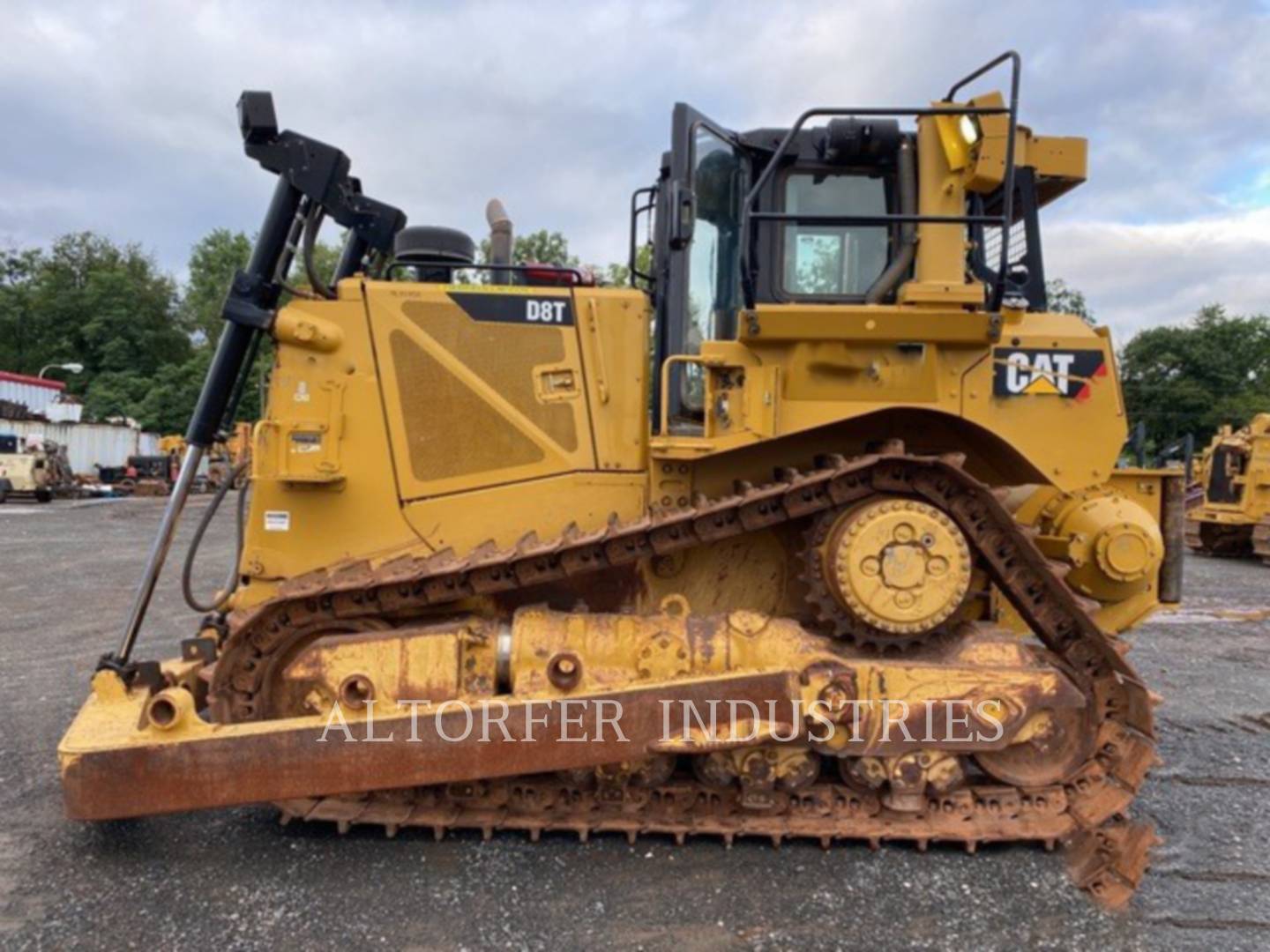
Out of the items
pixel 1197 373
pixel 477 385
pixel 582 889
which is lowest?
pixel 582 889

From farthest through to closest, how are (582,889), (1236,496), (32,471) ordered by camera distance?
(32,471)
(1236,496)
(582,889)

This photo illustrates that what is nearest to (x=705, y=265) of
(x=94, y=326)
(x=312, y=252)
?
(x=312, y=252)

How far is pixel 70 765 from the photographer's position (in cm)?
323

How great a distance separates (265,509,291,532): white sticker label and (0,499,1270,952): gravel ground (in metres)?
1.33

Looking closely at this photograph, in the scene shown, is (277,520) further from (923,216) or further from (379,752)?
(923,216)

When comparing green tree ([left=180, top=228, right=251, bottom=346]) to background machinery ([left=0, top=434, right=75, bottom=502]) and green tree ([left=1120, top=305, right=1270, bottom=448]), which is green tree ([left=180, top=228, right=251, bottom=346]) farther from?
green tree ([left=1120, top=305, right=1270, bottom=448])

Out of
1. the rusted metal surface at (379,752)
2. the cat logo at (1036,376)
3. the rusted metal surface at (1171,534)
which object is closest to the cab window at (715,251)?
the cat logo at (1036,376)

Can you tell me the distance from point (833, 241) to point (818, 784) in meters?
2.53

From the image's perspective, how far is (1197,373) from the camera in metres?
55.9

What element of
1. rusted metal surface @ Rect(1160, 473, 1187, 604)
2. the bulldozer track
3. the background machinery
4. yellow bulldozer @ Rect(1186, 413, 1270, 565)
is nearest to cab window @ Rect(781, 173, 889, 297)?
the bulldozer track

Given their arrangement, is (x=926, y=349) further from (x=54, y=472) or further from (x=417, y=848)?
(x=54, y=472)

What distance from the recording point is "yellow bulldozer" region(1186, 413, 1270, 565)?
1484cm

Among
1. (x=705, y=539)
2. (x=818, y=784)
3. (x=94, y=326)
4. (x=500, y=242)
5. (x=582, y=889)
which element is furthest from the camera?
(x=94, y=326)

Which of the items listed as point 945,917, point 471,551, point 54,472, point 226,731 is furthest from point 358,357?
point 54,472
